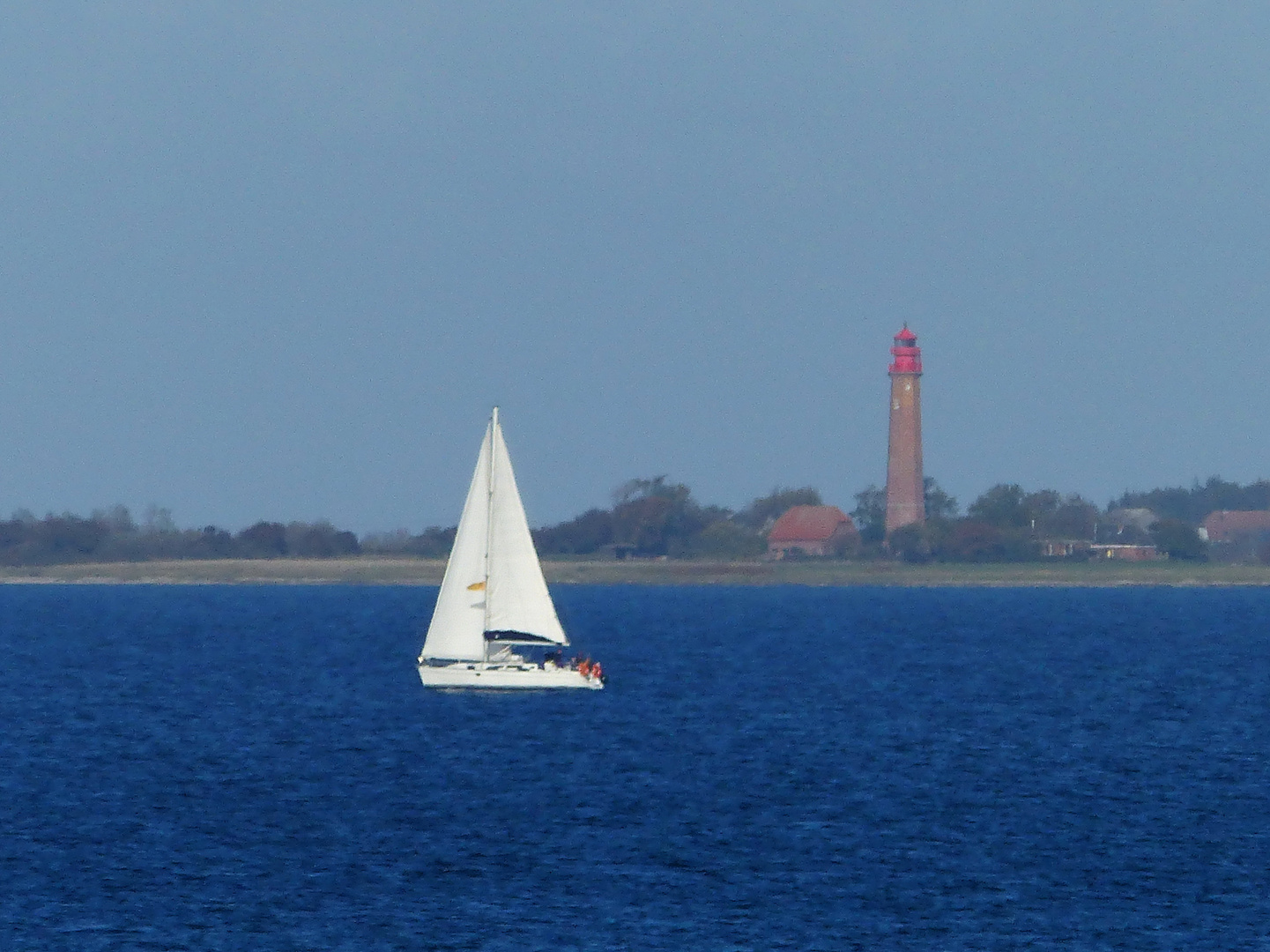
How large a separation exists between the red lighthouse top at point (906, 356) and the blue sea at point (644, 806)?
10737cm

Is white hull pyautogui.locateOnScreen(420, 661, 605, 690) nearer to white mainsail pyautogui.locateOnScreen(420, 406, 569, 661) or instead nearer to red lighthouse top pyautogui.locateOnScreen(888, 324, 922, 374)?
white mainsail pyautogui.locateOnScreen(420, 406, 569, 661)

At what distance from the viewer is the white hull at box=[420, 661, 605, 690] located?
223 ft

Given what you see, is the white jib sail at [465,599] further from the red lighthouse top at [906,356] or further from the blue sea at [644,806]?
the red lighthouse top at [906,356]

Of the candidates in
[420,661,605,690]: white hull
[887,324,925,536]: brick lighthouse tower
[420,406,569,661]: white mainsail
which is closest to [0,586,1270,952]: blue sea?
[420,661,605,690]: white hull

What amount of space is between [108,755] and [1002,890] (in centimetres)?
2756

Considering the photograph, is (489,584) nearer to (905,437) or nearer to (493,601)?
(493,601)

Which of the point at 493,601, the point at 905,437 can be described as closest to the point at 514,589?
the point at 493,601

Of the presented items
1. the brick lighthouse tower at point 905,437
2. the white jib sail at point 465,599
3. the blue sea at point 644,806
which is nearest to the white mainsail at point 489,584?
the white jib sail at point 465,599

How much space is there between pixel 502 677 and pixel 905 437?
130 m

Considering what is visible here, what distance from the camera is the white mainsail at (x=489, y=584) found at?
221ft

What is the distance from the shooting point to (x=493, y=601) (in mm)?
67562

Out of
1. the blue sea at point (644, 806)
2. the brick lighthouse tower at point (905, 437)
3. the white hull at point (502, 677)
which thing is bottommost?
the blue sea at point (644, 806)

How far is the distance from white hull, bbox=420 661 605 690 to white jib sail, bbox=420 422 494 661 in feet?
1.69

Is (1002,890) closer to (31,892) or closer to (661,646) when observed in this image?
(31,892)
